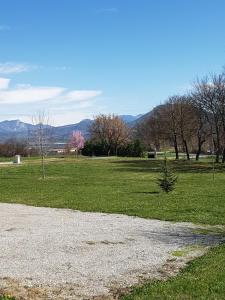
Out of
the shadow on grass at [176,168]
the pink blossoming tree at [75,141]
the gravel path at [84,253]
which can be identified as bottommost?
the gravel path at [84,253]

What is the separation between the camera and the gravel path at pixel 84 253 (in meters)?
7.80

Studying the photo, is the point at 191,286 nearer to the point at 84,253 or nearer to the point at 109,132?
the point at 84,253

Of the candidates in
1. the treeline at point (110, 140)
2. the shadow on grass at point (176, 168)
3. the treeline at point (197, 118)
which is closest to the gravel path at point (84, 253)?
the shadow on grass at point (176, 168)

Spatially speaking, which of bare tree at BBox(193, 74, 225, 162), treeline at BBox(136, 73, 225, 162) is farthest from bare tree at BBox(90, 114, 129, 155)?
bare tree at BBox(193, 74, 225, 162)

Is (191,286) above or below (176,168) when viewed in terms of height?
below

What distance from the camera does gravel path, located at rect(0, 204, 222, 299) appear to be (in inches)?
307

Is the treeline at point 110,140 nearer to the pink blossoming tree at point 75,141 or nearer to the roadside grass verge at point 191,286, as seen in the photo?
the pink blossoming tree at point 75,141

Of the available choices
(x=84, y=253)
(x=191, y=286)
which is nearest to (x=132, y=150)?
(x=84, y=253)

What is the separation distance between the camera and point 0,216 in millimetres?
16203

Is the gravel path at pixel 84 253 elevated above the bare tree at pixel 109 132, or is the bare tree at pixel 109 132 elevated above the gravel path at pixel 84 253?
the bare tree at pixel 109 132

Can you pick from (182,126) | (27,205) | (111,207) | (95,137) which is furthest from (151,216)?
(95,137)

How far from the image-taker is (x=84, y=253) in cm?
1013

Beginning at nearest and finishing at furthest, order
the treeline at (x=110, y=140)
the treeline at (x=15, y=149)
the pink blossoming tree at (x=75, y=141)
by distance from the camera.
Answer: the treeline at (x=15, y=149) → the treeline at (x=110, y=140) → the pink blossoming tree at (x=75, y=141)

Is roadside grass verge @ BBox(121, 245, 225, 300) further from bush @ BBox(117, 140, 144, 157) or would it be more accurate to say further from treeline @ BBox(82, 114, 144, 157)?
treeline @ BBox(82, 114, 144, 157)
